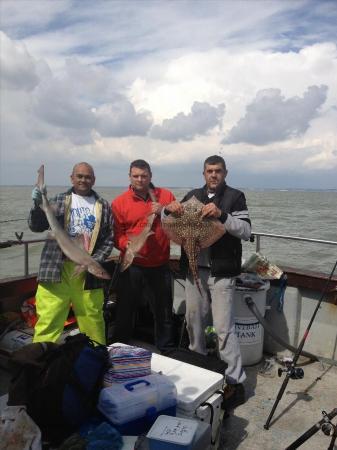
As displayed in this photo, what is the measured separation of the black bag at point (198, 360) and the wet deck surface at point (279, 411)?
51 centimetres

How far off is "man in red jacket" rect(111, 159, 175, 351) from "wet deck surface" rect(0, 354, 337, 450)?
1.28 metres

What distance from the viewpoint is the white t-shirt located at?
15.3 ft

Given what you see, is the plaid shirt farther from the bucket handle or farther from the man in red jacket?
the bucket handle

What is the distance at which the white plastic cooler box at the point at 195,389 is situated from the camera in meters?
3.20

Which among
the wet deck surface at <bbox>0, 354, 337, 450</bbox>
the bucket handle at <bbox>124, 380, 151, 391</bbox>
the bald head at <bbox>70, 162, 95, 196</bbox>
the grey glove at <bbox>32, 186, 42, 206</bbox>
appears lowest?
the wet deck surface at <bbox>0, 354, 337, 450</bbox>

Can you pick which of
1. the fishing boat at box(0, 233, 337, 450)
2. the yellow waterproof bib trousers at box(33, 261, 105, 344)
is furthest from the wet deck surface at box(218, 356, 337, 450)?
the yellow waterproof bib trousers at box(33, 261, 105, 344)

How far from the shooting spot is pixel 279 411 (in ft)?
14.0

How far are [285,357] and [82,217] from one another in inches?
123

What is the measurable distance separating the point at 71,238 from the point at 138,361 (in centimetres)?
159

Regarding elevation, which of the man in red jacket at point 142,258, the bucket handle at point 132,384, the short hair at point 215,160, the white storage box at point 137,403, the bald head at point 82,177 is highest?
the short hair at point 215,160

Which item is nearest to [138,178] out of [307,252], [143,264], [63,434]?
[143,264]

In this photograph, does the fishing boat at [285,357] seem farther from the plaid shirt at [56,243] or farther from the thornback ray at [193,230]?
the thornback ray at [193,230]

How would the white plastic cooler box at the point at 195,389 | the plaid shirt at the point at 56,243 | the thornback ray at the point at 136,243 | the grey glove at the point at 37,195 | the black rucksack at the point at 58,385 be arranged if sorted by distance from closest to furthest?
the black rucksack at the point at 58,385
the white plastic cooler box at the point at 195,389
the grey glove at the point at 37,195
the plaid shirt at the point at 56,243
the thornback ray at the point at 136,243

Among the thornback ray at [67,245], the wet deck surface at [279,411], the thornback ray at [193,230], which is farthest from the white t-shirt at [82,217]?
the wet deck surface at [279,411]
